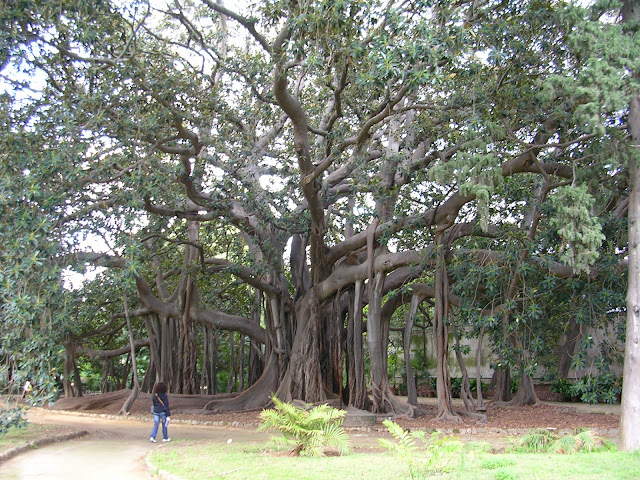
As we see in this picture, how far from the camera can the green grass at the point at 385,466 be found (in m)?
5.27

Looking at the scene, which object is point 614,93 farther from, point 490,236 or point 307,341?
point 307,341

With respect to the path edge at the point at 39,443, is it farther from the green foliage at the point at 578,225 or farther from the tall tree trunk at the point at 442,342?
the green foliage at the point at 578,225

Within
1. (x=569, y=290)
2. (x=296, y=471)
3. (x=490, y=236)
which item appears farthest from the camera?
(x=490, y=236)

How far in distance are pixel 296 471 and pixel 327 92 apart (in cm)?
870

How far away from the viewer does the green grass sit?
5273 mm

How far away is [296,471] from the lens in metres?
5.88

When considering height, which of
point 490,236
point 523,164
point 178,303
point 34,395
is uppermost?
point 523,164

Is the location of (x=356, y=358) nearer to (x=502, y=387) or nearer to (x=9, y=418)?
(x=502, y=387)

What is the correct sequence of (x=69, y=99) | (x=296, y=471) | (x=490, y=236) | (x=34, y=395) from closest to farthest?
(x=296, y=471) < (x=34, y=395) < (x=69, y=99) < (x=490, y=236)

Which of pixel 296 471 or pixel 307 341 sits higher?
pixel 307 341

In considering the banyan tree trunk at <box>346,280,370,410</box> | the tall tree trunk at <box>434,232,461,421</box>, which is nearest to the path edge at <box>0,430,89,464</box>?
the banyan tree trunk at <box>346,280,370,410</box>

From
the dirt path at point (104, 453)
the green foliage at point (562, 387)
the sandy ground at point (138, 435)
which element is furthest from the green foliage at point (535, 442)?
the green foliage at point (562, 387)

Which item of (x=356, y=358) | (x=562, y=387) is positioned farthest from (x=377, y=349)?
(x=562, y=387)

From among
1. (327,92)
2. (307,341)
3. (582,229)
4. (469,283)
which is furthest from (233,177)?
(582,229)
